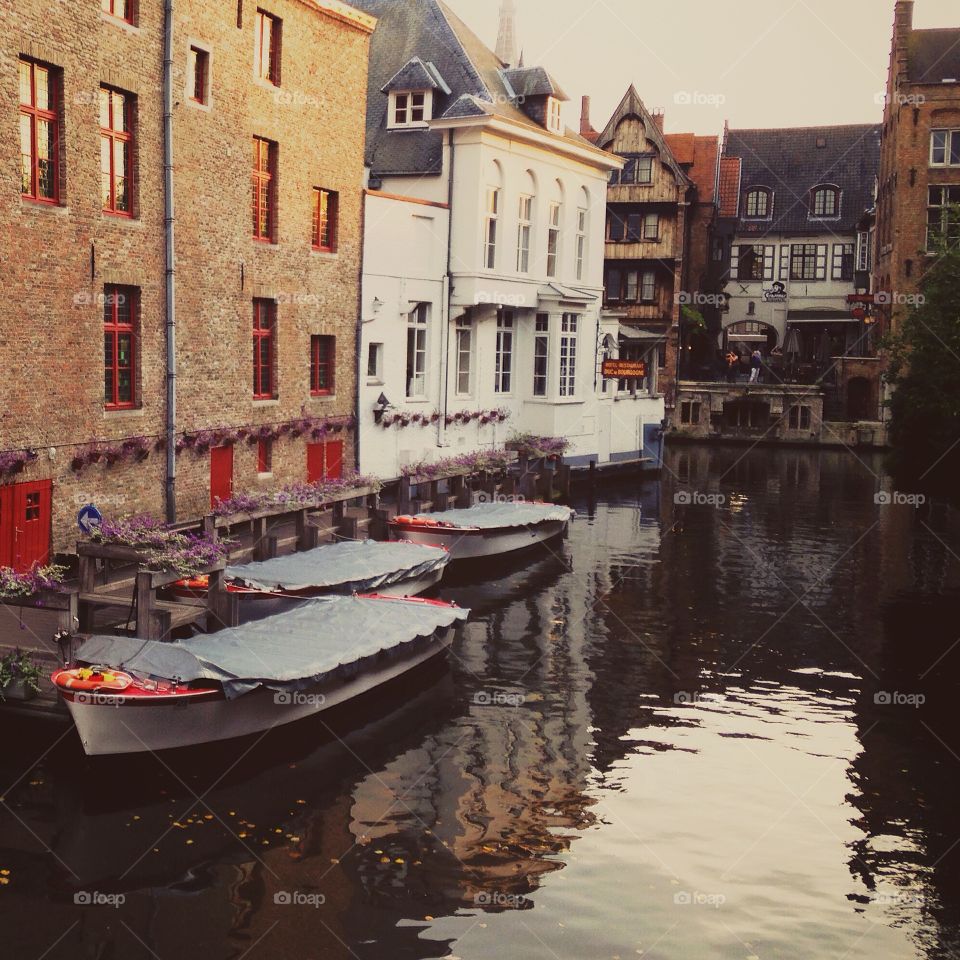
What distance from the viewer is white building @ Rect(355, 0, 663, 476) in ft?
98.8

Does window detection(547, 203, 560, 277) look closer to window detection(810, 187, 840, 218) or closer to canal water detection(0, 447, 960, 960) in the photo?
canal water detection(0, 447, 960, 960)

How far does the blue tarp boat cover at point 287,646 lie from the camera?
13266mm

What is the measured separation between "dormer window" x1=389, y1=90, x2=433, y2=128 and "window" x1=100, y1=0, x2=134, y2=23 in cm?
1332

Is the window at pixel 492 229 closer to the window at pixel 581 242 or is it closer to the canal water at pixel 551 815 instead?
the window at pixel 581 242

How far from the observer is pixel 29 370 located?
60.6ft

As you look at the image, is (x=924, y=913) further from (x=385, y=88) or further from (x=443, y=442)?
(x=385, y=88)

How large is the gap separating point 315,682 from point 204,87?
509 inches

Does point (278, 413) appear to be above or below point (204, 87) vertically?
below

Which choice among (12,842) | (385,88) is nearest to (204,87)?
(385,88)

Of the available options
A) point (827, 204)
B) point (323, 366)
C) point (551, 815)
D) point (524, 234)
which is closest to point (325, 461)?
point (323, 366)

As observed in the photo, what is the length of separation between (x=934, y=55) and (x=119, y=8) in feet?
149

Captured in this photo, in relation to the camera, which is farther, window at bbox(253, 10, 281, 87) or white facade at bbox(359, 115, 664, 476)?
white facade at bbox(359, 115, 664, 476)

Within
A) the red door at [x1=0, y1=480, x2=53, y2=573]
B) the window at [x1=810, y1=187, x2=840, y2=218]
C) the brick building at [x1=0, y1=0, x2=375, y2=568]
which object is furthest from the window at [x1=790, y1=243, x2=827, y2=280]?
the red door at [x1=0, y1=480, x2=53, y2=573]

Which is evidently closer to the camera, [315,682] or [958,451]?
[315,682]
